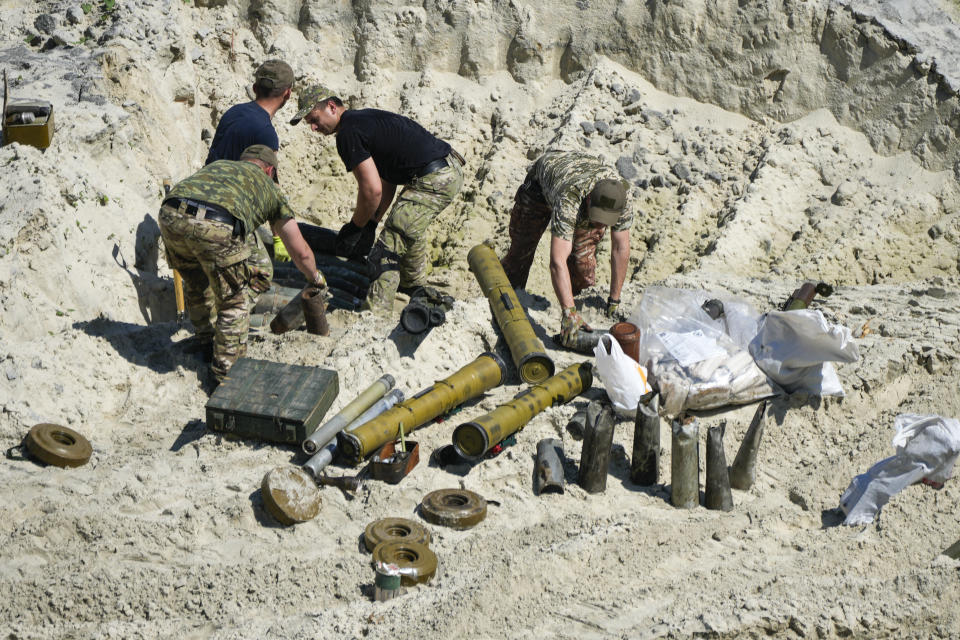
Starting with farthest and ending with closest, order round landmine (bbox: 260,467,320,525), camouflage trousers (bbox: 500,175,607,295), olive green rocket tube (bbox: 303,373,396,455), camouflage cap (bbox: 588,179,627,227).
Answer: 1. camouflage trousers (bbox: 500,175,607,295)
2. camouflage cap (bbox: 588,179,627,227)
3. olive green rocket tube (bbox: 303,373,396,455)
4. round landmine (bbox: 260,467,320,525)

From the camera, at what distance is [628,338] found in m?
5.37

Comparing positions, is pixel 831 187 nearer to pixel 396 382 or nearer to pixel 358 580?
pixel 396 382

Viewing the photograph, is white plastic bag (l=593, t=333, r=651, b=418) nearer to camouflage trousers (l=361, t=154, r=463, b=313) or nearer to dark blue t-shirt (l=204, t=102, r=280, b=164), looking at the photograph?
camouflage trousers (l=361, t=154, r=463, b=313)

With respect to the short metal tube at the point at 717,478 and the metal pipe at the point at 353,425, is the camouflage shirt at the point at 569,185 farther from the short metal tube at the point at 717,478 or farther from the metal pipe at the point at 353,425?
the short metal tube at the point at 717,478

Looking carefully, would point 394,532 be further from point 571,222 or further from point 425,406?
point 571,222

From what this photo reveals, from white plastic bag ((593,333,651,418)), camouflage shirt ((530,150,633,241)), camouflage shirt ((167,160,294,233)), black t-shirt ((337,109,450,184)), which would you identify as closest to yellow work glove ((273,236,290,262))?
black t-shirt ((337,109,450,184))

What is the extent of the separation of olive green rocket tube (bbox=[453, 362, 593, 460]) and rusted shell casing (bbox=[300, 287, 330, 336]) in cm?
137

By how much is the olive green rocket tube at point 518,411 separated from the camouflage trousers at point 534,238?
1252mm

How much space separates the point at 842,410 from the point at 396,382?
105 inches

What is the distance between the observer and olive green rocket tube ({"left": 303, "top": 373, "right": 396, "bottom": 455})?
480cm

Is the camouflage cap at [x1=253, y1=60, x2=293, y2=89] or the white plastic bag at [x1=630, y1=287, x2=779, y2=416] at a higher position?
the camouflage cap at [x1=253, y1=60, x2=293, y2=89]

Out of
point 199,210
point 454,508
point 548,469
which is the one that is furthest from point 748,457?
point 199,210

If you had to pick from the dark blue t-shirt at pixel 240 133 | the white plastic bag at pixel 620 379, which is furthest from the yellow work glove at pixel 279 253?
the white plastic bag at pixel 620 379

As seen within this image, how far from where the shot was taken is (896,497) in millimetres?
4555
